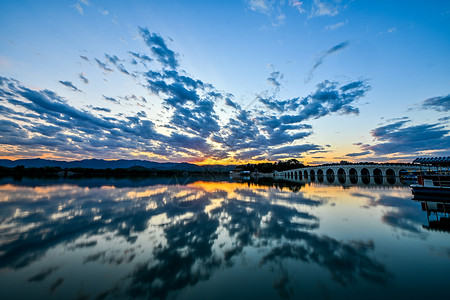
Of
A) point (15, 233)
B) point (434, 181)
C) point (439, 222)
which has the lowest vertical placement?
point (15, 233)

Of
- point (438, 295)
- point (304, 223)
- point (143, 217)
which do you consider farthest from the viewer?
point (143, 217)

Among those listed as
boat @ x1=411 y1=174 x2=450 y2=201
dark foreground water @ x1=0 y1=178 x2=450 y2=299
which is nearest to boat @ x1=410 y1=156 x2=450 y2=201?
boat @ x1=411 y1=174 x2=450 y2=201

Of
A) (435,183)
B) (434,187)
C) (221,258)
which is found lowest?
(221,258)

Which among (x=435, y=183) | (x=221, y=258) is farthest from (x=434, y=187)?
(x=221, y=258)

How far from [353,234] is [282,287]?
21.4 ft

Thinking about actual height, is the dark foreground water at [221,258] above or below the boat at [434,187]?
below

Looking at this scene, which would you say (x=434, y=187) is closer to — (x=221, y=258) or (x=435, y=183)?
(x=435, y=183)

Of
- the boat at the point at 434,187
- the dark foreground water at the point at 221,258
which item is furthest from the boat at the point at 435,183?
the dark foreground water at the point at 221,258

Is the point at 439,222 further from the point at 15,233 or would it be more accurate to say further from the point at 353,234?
the point at 15,233

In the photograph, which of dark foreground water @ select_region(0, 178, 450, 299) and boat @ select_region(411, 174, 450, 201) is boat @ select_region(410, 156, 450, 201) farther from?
dark foreground water @ select_region(0, 178, 450, 299)

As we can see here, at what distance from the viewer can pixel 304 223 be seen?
11102 millimetres

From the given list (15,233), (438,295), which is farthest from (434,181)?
(15,233)

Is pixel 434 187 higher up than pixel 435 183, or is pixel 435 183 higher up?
pixel 435 183

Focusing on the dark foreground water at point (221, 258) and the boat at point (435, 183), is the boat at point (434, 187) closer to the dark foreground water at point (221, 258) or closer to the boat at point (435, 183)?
the boat at point (435, 183)
